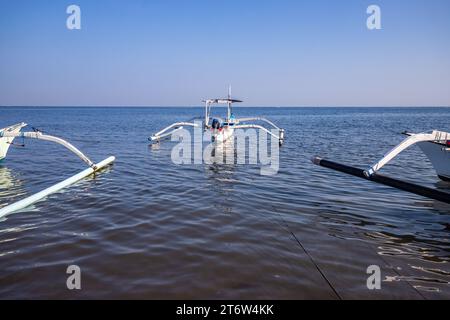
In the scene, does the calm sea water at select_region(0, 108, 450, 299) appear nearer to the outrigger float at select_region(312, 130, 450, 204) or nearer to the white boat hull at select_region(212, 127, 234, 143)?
the outrigger float at select_region(312, 130, 450, 204)

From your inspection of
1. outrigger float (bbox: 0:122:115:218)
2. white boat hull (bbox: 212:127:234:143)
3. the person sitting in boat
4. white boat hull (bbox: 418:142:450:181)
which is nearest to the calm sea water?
outrigger float (bbox: 0:122:115:218)

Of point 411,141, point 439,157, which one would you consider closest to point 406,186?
point 411,141

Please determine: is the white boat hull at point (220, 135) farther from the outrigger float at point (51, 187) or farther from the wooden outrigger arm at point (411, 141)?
the wooden outrigger arm at point (411, 141)

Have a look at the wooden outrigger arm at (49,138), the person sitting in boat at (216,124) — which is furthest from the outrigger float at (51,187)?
the person sitting in boat at (216,124)

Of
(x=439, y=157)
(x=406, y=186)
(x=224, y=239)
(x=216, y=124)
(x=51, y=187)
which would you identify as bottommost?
(x=224, y=239)

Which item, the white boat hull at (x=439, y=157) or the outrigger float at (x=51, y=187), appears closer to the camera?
the outrigger float at (x=51, y=187)

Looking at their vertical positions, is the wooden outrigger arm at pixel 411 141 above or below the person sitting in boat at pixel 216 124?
below

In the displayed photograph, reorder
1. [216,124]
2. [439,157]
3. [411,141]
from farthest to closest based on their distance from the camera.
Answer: [216,124]
[439,157]
[411,141]

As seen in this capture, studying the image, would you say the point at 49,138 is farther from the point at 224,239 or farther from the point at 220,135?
the point at 220,135

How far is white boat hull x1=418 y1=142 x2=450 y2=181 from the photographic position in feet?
34.1

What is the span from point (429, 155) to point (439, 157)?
1.37 ft

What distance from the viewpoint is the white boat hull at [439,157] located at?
10383 millimetres

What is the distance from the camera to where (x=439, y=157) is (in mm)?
10812
